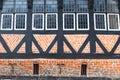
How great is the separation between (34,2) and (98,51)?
127 inches

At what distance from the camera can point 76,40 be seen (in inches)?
502

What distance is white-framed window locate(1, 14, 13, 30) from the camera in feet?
42.8

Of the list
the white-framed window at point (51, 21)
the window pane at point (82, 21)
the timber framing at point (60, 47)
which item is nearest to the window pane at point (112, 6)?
the timber framing at point (60, 47)

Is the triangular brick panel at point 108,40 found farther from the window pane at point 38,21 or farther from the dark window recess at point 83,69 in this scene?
the window pane at point 38,21

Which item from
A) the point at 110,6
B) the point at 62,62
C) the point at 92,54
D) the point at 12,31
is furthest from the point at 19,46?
the point at 110,6

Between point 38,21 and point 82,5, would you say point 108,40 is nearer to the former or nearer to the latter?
point 82,5

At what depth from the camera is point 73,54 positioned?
12688mm

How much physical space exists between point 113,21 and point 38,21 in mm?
2979

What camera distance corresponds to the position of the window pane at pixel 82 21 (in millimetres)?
12953

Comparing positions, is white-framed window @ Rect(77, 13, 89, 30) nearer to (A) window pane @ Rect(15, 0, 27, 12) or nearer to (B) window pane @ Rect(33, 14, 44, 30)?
(B) window pane @ Rect(33, 14, 44, 30)

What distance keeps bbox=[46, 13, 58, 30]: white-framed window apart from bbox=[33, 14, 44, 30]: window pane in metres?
0.24

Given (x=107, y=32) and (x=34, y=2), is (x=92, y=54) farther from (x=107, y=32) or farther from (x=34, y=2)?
(x=34, y=2)

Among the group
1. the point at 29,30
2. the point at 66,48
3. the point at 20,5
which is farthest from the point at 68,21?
the point at 20,5

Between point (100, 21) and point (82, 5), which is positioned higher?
point (82, 5)
